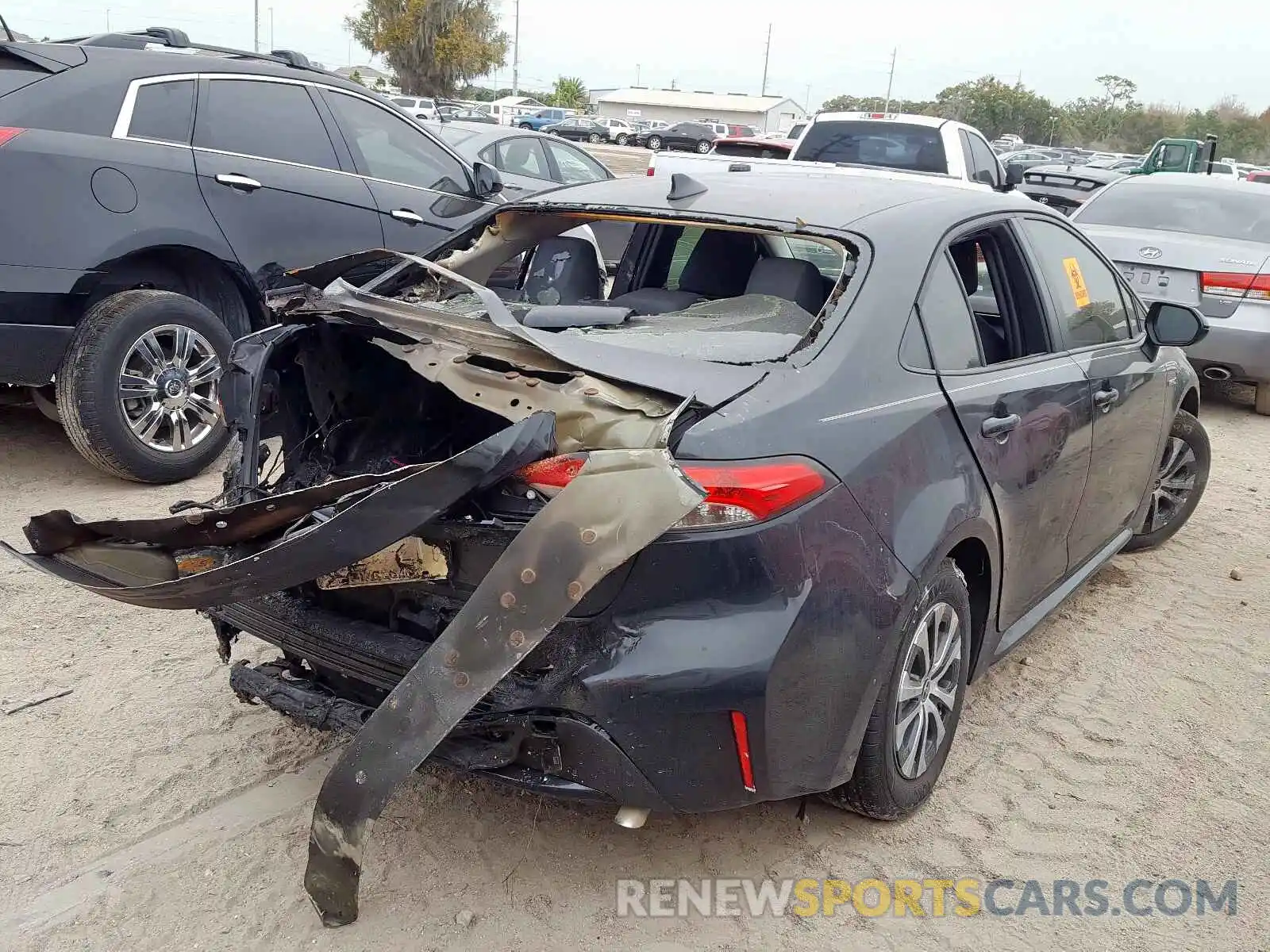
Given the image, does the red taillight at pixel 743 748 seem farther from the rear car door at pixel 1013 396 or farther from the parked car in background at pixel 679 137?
the parked car in background at pixel 679 137

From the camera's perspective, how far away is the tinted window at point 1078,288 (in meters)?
3.71

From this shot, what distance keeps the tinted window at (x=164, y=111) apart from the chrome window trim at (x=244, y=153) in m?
0.02

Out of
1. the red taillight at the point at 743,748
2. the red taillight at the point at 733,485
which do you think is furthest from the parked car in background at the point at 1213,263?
the red taillight at the point at 743,748

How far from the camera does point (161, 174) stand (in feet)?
16.7

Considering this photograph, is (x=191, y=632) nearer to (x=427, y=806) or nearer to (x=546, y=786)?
(x=427, y=806)

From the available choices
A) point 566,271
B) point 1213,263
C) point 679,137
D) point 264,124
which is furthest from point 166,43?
point 679,137

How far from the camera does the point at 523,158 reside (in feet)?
34.4

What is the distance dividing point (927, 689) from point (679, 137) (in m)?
43.2

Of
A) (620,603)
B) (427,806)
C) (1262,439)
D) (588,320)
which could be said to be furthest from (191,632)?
(1262,439)

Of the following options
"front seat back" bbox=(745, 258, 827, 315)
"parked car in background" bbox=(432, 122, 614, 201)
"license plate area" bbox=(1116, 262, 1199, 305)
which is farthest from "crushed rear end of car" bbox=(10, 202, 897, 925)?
"parked car in background" bbox=(432, 122, 614, 201)

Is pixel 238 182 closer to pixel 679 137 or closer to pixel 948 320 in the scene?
pixel 948 320

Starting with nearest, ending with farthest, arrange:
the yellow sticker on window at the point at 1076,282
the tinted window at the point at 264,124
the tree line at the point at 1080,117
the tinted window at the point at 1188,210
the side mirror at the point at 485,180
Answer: the yellow sticker on window at the point at 1076,282 → the tinted window at the point at 264,124 → the side mirror at the point at 485,180 → the tinted window at the point at 1188,210 → the tree line at the point at 1080,117

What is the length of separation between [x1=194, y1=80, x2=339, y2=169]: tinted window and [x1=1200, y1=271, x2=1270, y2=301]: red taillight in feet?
18.9

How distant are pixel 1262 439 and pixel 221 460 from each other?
6645mm
